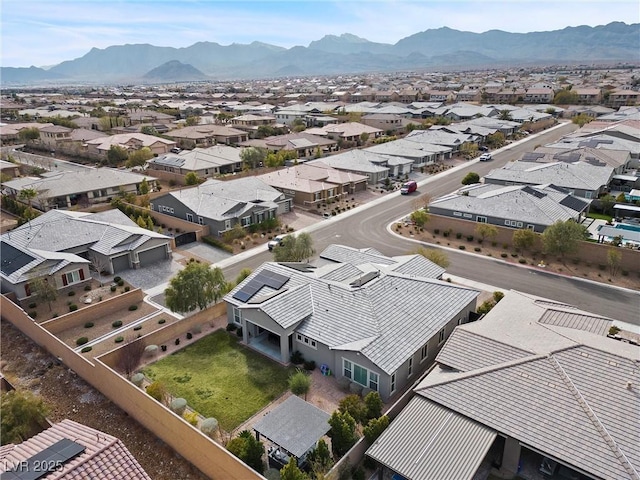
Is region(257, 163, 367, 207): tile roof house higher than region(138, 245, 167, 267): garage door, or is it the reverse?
region(257, 163, 367, 207): tile roof house

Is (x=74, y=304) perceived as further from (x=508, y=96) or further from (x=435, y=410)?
(x=508, y=96)

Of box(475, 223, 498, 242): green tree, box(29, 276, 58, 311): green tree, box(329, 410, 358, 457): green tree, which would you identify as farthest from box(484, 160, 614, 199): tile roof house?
box(29, 276, 58, 311): green tree

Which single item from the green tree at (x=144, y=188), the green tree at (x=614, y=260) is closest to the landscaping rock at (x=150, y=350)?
the green tree at (x=614, y=260)

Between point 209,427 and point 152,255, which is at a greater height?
point 152,255

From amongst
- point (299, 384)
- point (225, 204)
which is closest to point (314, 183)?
point (225, 204)

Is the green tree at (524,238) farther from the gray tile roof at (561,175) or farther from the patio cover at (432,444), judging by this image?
the patio cover at (432,444)

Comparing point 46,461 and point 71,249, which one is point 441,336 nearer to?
point 46,461

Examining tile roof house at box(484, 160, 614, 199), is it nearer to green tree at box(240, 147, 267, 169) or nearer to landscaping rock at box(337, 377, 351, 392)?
green tree at box(240, 147, 267, 169)
